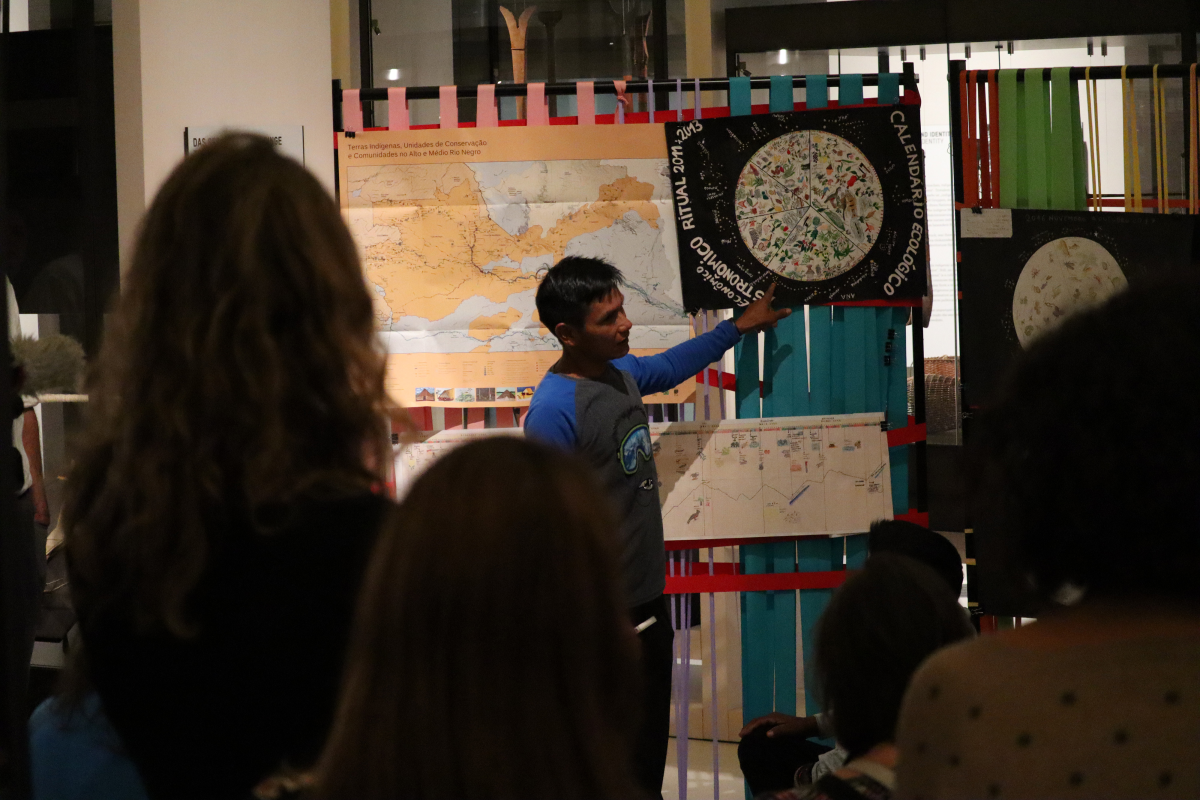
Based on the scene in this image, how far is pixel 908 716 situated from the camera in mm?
906

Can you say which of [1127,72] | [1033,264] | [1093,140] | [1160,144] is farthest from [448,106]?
[1160,144]

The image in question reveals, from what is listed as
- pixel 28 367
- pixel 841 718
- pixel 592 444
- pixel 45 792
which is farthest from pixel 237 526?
pixel 28 367

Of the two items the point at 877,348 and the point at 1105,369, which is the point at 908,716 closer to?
the point at 1105,369

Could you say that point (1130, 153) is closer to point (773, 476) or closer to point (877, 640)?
point (773, 476)

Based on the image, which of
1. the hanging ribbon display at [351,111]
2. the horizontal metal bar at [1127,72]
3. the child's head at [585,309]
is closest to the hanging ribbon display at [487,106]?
the hanging ribbon display at [351,111]

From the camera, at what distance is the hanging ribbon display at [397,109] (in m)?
3.36

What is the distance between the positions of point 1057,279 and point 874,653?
86.0 inches

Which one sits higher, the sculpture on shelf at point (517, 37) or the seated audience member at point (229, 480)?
the sculpture on shelf at point (517, 37)

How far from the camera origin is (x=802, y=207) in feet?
10.8

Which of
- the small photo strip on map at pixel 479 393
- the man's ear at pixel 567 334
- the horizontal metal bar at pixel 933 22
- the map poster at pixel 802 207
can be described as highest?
the horizontal metal bar at pixel 933 22

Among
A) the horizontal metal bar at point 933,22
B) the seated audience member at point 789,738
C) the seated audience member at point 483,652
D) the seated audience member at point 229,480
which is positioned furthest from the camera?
the horizontal metal bar at point 933,22

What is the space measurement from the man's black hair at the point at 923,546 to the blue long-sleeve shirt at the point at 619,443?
1.98 feet

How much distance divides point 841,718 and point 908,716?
0.70m

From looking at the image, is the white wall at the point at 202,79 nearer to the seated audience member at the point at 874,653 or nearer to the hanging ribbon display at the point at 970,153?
the hanging ribbon display at the point at 970,153
